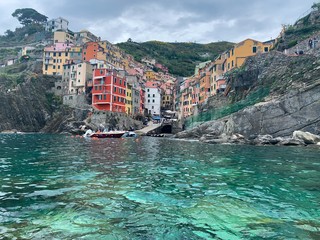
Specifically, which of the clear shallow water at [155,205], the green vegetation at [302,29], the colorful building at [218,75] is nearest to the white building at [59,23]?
the colorful building at [218,75]

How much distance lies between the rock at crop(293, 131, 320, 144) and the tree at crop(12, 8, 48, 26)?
580 ft

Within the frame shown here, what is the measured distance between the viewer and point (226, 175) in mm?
15414

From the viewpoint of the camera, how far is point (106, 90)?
83.7 metres

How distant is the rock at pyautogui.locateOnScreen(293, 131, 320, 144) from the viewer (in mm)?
38562

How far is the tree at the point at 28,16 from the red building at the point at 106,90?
4521 inches

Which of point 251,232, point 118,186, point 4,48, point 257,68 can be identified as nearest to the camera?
point 251,232

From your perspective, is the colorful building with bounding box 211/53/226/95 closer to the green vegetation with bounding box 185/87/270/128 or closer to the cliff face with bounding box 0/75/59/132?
the green vegetation with bounding box 185/87/270/128

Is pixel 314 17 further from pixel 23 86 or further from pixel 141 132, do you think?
pixel 23 86

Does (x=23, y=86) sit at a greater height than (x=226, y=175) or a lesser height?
greater

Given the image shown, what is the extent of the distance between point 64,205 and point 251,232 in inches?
226

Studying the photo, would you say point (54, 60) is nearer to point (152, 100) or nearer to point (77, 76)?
point (77, 76)

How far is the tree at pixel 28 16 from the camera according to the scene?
171625mm

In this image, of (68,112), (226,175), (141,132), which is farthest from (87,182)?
(68,112)

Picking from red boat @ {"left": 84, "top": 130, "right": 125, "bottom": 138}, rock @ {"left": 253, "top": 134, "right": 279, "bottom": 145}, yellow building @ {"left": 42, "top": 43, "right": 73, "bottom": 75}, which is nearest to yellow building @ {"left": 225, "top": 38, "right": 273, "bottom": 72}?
rock @ {"left": 253, "top": 134, "right": 279, "bottom": 145}
